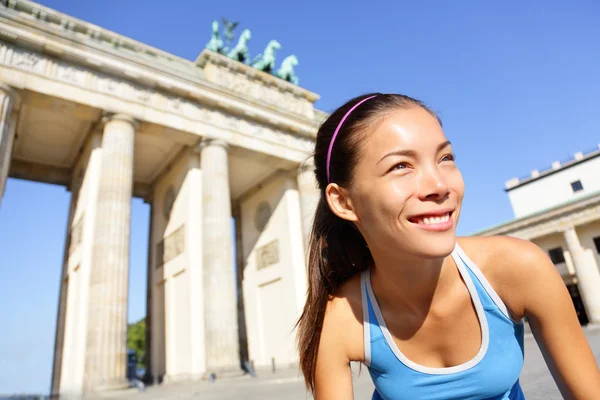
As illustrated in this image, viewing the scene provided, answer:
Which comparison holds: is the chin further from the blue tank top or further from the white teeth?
the blue tank top

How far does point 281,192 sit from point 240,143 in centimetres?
425

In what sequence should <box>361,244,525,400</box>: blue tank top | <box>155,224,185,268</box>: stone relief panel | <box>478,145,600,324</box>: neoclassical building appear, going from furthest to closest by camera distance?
<box>478,145,600,324</box>: neoclassical building → <box>155,224,185,268</box>: stone relief panel → <box>361,244,525,400</box>: blue tank top

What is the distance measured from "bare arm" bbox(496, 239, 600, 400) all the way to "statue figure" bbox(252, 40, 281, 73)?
2232 cm

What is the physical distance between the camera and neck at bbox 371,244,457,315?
1324 millimetres

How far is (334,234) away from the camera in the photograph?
1.75m

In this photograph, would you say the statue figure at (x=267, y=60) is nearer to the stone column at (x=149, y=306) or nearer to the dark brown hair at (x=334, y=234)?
the stone column at (x=149, y=306)

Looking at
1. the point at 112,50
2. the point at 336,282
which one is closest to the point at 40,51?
the point at 112,50

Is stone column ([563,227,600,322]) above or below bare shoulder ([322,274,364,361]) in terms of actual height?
above

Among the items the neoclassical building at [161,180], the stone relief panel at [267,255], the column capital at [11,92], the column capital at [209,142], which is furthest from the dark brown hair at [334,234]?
the stone relief panel at [267,255]

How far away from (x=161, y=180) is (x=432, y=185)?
20.9 m

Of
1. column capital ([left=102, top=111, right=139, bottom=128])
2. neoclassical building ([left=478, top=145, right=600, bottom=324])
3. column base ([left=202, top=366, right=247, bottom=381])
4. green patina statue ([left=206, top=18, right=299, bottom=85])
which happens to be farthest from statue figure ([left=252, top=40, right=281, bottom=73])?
neoclassical building ([left=478, top=145, right=600, bottom=324])

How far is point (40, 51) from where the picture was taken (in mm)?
13352

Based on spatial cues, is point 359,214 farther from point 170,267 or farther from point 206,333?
point 170,267

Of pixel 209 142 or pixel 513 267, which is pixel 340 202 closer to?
pixel 513 267
